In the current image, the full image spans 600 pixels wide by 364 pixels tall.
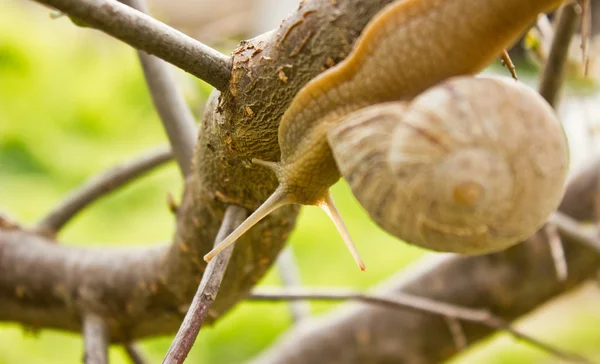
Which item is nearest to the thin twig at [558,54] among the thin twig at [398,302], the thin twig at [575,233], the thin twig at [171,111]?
the thin twig at [575,233]

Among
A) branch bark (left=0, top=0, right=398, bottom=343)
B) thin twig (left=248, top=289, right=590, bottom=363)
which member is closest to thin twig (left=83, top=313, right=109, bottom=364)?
branch bark (left=0, top=0, right=398, bottom=343)

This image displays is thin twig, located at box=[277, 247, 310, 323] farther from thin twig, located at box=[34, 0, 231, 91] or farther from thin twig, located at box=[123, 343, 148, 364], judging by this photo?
thin twig, located at box=[34, 0, 231, 91]

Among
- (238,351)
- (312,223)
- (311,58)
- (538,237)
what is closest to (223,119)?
(311,58)

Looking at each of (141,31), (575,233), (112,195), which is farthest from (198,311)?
(112,195)

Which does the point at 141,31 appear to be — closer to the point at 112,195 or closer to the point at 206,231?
the point at 206,231

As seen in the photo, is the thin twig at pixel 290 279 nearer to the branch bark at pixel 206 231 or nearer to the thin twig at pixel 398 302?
the thin twig at pixel 398 302

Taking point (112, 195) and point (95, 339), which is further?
point (112, 195)

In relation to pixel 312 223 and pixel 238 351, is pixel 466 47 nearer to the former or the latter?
pixel 238 351
